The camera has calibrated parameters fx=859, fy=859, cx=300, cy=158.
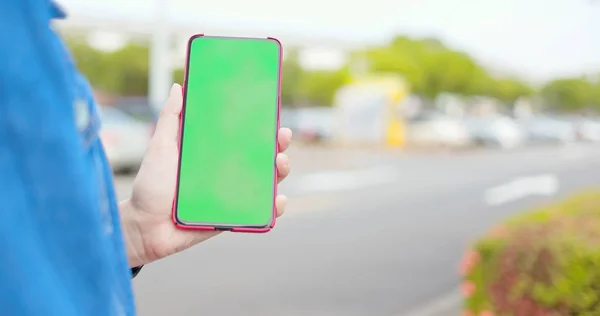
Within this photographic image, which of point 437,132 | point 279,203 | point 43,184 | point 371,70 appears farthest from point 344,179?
point 371,70

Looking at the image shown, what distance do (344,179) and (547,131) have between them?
26.3 m

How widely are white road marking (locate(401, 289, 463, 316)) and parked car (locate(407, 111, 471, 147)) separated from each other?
84.9 feet

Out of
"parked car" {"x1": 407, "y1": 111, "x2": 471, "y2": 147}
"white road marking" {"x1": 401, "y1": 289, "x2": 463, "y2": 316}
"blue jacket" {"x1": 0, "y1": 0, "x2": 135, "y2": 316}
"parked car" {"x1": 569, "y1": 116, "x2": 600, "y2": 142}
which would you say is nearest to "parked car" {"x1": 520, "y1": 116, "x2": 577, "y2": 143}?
"parked car" {"x1": 569, "y1": 116, "x2": 600, "y2": 142}

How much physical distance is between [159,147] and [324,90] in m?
51.4

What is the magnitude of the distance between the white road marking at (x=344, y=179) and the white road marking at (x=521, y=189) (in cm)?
242

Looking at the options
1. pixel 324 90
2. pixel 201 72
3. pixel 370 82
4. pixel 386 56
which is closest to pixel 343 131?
pixel 370 82

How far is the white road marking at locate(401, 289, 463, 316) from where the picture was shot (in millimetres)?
6191

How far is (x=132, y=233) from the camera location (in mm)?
1361

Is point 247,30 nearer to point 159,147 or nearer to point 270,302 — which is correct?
point 270,302

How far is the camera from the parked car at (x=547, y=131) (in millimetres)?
41531

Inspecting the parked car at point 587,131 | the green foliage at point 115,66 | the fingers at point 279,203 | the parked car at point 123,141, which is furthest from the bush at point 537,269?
the parked car at point 587,131

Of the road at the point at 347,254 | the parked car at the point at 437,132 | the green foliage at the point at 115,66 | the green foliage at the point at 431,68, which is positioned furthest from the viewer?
the green foliage at the point at 431,68

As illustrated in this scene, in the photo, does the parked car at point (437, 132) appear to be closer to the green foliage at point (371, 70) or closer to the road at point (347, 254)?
the green foliage at point (371, 70)

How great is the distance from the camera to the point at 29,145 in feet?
2.31
